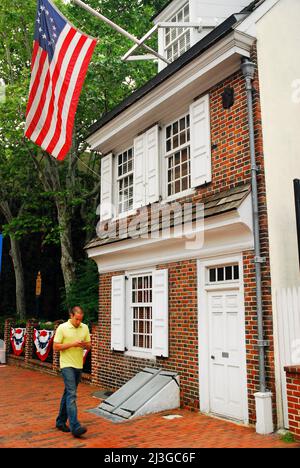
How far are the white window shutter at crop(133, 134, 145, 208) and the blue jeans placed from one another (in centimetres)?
455

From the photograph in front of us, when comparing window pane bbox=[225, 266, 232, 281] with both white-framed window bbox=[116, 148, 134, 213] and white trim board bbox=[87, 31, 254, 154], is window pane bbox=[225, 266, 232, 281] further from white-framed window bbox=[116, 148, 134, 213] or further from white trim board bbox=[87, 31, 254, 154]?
white-framed window bbox=[116, 148, 134, 213]

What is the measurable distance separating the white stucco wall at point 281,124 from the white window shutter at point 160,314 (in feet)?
8.44

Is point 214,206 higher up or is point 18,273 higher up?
point 18,273

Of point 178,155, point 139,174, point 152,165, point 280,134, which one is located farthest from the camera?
point 139,174

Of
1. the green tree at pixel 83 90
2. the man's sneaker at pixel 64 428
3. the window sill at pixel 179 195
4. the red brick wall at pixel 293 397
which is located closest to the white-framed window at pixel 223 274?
the window sill at pixel 179 195

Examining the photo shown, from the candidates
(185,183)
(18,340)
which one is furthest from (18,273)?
(185,183)

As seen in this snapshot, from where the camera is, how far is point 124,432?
680 cm

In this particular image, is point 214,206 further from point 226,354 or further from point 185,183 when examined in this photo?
point 226,354

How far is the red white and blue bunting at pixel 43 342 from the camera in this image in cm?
1442

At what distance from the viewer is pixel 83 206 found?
62.1 ft

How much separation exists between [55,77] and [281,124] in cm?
403

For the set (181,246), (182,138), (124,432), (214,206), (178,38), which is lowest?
(124,432)
